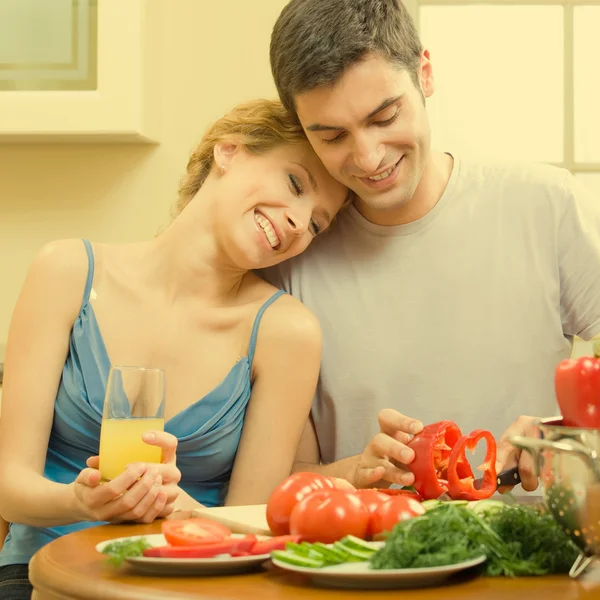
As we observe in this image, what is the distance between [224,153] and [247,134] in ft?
0.22

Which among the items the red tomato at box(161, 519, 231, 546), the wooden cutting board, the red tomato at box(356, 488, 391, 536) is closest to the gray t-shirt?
the wooden cutting board

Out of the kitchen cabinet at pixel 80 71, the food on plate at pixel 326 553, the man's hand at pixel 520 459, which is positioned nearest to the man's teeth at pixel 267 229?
the man's hand at pixel 520 459

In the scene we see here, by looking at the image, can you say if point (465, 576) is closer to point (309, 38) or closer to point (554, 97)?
point (309, 38)

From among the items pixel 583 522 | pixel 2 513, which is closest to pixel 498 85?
pixel 2 513

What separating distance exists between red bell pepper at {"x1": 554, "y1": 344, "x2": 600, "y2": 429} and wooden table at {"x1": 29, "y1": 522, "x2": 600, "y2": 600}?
6.2 inches

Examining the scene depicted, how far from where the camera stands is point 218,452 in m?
1.79

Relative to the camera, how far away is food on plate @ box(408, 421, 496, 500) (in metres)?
1.36

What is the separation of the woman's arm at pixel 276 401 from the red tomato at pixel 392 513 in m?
0.74

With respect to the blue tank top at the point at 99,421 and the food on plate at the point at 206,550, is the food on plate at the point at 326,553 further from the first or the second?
the blue tank top at the point at 99,421

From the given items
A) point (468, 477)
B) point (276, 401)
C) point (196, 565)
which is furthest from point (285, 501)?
point (276, 401)

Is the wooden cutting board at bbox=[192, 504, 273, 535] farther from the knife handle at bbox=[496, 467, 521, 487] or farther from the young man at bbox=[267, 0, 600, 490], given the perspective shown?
the young man at bbox=[267, 0, 600, 490]

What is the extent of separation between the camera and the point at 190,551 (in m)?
0.93

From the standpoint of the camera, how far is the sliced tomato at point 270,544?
948 millimetres

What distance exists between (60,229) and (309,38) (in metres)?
1.15
